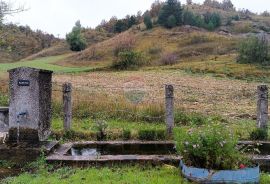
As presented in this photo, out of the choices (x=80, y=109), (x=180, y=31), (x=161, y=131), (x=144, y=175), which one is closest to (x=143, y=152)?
(x=161, y=131)

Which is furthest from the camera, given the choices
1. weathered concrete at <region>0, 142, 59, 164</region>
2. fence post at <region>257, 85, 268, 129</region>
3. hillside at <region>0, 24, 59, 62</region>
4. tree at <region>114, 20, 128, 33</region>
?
tree at <region>114, 20, 128, 33</region>

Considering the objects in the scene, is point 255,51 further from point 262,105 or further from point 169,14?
point 169,14

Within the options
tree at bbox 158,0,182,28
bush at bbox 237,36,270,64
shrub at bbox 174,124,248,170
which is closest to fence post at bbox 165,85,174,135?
shrub at bbox 174,124,248,170

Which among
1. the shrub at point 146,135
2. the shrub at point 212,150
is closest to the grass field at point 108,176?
the shrub at point 212,150

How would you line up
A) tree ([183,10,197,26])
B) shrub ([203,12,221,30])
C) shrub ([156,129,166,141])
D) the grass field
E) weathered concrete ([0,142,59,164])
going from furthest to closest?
shrub ([203,12,221,30]) < tree ([183,10,197,26]) < shrub ([156,129,166,141]) < weathered concrete ([0,142,59,164]) < the grass field

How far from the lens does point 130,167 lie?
28.1 feet

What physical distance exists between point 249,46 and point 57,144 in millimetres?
48152

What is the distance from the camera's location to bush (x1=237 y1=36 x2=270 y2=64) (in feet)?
177

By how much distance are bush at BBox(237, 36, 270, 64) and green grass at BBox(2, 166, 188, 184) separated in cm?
4787

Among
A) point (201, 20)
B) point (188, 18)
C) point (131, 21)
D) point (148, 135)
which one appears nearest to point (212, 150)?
point (148, 135)

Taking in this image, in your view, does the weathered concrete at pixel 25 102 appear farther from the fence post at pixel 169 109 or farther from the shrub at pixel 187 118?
the shrub at pixel 187 118

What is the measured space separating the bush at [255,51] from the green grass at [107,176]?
157 ft

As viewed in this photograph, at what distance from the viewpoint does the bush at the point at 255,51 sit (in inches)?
2124

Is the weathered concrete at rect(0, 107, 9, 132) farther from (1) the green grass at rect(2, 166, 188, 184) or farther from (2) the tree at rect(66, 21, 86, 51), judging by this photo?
(2) the tree at rect(66, 21, 86, 51)
